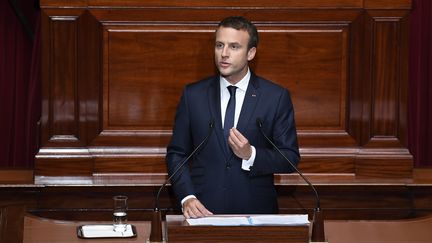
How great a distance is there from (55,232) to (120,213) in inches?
8.5

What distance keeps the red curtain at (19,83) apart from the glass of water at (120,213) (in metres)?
2.20

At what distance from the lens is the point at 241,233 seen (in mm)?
3076

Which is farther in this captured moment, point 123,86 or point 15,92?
point 15,92

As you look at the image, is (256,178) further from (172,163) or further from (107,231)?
(107,231)

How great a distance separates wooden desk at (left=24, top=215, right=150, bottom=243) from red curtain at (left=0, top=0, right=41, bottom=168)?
6.90ft

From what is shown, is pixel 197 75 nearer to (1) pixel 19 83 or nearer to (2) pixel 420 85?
(1) pixel 19 83

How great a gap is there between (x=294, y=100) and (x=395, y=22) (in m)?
0.56

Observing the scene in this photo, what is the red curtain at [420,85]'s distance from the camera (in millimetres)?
5579

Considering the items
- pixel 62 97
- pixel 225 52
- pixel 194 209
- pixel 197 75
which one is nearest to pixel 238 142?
pixel 194 209

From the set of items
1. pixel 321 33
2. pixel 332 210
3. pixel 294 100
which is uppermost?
pixel 321 33

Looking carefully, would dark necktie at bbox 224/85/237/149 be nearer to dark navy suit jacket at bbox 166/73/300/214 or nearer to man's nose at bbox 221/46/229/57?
dark navy suit jacket at bbox 166/73/300/214

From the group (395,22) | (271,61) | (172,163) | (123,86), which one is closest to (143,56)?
(123,86)

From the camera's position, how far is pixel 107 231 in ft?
11.0

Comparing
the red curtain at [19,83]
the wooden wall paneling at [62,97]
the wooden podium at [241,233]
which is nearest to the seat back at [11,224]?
the wooden podium at [241,233]
